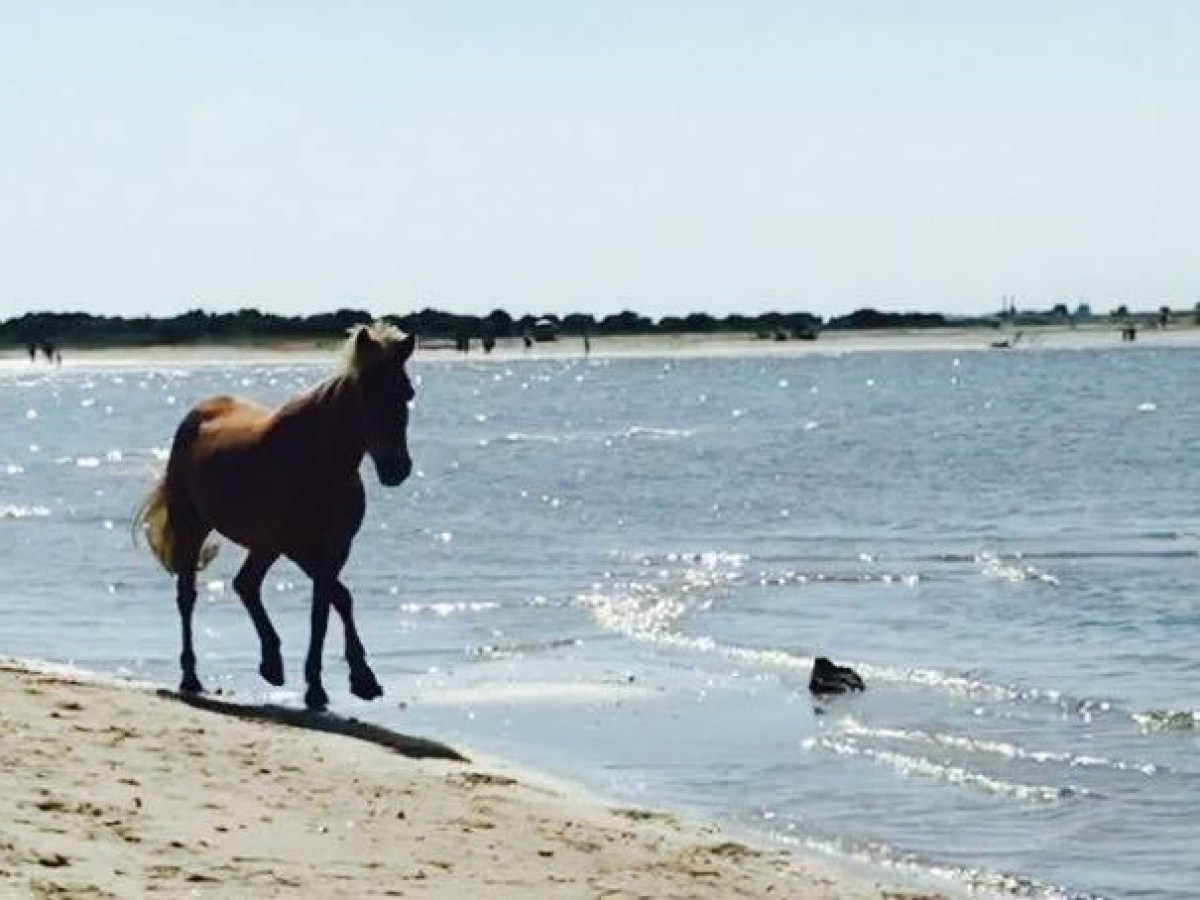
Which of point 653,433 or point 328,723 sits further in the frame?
point 653,433

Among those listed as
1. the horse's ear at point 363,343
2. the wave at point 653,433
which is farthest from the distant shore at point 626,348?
the horse's ear at point 363,343

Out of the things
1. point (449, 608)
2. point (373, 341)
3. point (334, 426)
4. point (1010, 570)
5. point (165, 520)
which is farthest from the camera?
point (1010, 570)

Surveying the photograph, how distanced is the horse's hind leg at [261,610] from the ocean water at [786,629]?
0.51ft

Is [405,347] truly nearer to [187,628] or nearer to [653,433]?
[187,628]

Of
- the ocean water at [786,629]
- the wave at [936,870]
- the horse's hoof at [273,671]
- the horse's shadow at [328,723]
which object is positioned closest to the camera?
the wave at [936,870]

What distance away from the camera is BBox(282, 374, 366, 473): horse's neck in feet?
44.1

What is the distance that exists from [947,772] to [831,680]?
2684mm

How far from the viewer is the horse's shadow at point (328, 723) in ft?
39.4

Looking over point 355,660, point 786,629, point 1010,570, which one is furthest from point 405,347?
point 1010,570

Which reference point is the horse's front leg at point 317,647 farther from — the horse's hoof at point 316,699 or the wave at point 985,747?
the wave at point 985,747

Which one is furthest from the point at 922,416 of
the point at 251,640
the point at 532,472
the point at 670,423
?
the point at 251,640

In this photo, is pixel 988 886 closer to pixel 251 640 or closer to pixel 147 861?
pixel 147 861

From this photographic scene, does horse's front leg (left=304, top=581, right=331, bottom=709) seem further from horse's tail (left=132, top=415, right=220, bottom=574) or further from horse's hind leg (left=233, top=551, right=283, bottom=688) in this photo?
horse's tail (left=132, top=415, right=220, bottom=574)

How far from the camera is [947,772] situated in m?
12.3
